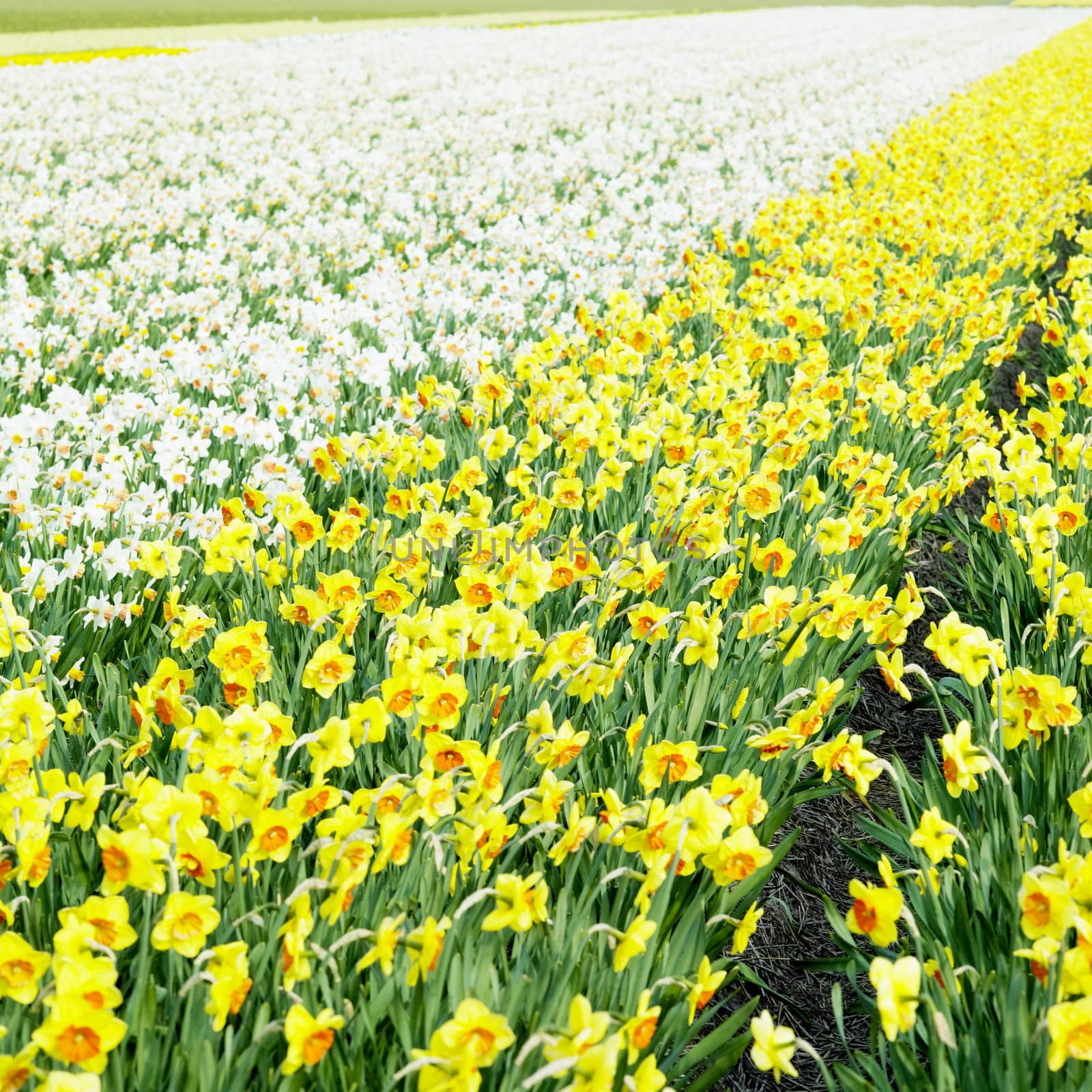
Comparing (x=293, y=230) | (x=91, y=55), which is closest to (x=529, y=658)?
(x=293, y=230)

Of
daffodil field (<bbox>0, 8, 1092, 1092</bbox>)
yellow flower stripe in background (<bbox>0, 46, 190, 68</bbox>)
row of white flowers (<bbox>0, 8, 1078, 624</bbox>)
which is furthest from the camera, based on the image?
yellow flower stripe in background (<bbox>0, 46, 190, 68</bbox>)

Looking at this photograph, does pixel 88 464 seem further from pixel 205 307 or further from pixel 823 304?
pixel 823 304

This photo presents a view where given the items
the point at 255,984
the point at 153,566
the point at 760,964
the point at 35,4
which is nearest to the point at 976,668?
the point at 760,964

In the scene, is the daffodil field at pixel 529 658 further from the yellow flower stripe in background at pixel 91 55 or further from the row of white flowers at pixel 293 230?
the yellow flower stripe in background at pixel 91 55

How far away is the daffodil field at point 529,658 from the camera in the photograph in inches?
64.9

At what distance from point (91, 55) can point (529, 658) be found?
2524cm

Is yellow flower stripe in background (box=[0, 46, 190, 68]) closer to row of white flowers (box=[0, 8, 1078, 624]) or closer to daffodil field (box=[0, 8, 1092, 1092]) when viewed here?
row of white flowers (box=[0, 8, 1078, 624])

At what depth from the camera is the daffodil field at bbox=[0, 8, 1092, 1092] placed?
64.9 inches

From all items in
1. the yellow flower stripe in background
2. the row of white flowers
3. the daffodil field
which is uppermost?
the yellow flower stripe in background

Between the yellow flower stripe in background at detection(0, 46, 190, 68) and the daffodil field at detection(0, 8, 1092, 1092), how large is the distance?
54.7ft

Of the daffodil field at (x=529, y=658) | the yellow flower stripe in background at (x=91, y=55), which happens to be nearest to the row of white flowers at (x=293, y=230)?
the daffodil field at (x=529, y=658)

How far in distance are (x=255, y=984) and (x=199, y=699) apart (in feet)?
3.24

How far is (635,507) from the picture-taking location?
138 inches

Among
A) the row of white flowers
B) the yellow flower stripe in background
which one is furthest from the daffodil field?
the yellow flower stripe in background
